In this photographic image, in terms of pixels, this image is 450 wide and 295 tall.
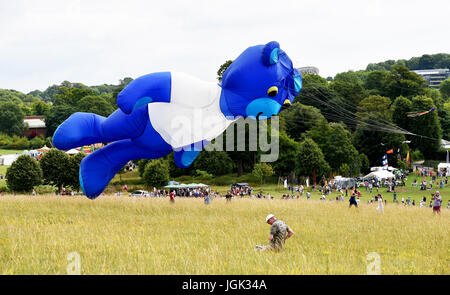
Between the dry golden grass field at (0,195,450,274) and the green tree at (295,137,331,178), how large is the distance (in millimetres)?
31673

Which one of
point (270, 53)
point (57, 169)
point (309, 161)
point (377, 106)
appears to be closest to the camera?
point (270, 53)

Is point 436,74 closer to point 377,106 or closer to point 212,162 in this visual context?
point 377,106

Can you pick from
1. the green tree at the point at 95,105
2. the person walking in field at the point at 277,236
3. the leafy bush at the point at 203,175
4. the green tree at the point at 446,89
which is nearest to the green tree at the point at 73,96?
the green tree at the point at 95,105

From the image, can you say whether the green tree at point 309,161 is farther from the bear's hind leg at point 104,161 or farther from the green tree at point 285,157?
the bear's hind leg at point 104,161

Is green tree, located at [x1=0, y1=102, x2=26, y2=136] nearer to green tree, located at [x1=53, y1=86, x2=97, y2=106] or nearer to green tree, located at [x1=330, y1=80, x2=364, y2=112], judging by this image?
green tree, located at [x1=53, y1=86, x2=97, y2=106]

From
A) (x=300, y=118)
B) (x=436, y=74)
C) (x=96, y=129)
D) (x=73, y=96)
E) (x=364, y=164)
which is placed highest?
(x=436, y=74)

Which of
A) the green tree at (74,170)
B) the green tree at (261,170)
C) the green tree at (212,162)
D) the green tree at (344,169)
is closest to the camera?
the green tree at (74,170)

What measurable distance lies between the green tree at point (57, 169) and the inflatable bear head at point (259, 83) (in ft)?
90.2

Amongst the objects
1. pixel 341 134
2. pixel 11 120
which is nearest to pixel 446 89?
pixel 341 134

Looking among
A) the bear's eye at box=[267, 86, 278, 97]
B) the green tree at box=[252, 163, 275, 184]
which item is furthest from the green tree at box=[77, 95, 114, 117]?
the bear's eye at box=[267, 86, 278, 97]

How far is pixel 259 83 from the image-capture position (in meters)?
11.8

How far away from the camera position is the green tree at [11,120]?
86812 millimetres

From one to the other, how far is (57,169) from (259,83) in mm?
29111

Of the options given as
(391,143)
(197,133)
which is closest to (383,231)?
(197,133)
